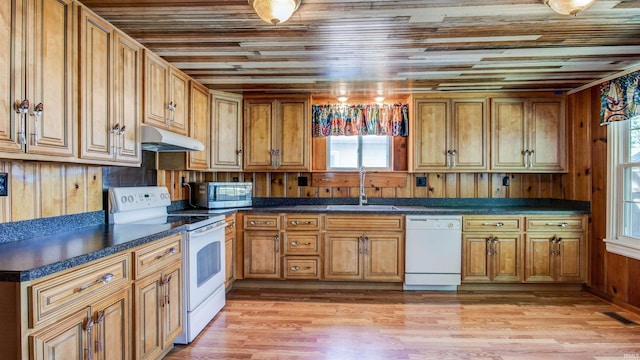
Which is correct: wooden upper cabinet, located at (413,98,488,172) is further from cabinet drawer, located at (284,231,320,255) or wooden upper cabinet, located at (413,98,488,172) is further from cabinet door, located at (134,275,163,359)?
cabinet door, located at (134,275,163,359)

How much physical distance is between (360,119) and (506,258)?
2132 millimetres

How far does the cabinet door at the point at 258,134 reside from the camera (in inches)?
150

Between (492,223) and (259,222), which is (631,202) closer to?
(492,223)

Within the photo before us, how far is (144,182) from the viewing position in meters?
2.95

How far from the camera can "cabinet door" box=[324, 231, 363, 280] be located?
3.50m

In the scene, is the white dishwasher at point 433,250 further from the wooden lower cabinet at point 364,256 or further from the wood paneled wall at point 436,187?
the wood paneled wall at point 436,187

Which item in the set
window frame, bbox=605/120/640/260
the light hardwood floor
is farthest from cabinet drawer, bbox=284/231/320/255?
window frame, bbox=605/120/640/260

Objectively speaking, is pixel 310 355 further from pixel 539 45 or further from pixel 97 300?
pixel 539 45

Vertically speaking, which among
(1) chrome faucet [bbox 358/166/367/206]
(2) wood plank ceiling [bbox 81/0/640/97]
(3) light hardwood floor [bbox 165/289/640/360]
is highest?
(2) wood plank ceiling [bbox 81/0/640/97]

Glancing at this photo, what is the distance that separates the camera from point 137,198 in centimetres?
264

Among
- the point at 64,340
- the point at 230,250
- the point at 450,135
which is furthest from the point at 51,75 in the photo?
the point at 450,135

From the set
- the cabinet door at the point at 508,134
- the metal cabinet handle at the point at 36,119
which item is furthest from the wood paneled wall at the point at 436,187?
the metal cabinet handle at the point at 36,119

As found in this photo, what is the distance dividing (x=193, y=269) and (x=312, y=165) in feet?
6.42

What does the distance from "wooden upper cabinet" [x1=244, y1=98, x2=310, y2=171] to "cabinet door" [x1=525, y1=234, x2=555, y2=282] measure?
8.01 ft
